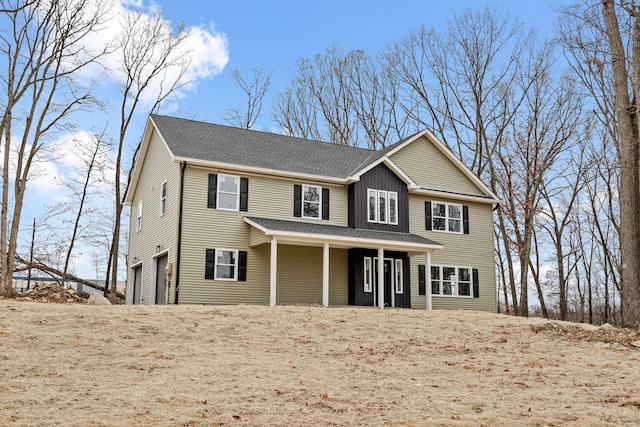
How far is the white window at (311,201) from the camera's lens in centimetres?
2300

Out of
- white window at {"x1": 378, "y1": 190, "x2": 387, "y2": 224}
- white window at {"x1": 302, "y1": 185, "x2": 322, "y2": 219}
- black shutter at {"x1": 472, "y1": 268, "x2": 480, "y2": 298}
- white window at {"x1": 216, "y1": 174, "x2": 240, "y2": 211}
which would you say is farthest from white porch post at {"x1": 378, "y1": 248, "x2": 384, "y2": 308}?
black shutter at {"x1": 472, "y1": 268, "x2": 480, "y2": 298}

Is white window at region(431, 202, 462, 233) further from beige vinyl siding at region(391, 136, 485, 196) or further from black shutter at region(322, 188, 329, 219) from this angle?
black shutter at region(322, 188, 329, 219)

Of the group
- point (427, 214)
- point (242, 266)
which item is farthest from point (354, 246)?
point (427, 214)

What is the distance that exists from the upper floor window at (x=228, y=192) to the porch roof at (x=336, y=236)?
2.17ft

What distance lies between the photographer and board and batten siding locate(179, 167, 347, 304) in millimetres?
20516

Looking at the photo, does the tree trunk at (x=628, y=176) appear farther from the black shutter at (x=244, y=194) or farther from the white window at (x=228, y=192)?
the white window at (x=228, y=192)

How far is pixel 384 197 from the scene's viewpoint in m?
24.1

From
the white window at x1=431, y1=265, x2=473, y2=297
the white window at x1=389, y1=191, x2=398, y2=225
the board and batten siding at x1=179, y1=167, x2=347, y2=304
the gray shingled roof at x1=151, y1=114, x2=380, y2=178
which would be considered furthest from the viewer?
the white window at x1=431, y1=265, x2=473, y2=297

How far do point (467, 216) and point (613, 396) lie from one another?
16990 millimetres

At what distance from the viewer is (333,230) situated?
2197cm

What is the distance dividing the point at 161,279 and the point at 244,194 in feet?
14.5

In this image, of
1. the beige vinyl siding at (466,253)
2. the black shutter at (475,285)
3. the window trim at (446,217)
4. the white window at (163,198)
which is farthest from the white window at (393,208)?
the white window at (163,198)

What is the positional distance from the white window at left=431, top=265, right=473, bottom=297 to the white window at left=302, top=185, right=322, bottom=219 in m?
5.40

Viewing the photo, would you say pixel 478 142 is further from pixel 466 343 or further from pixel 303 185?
pixel 466 343
